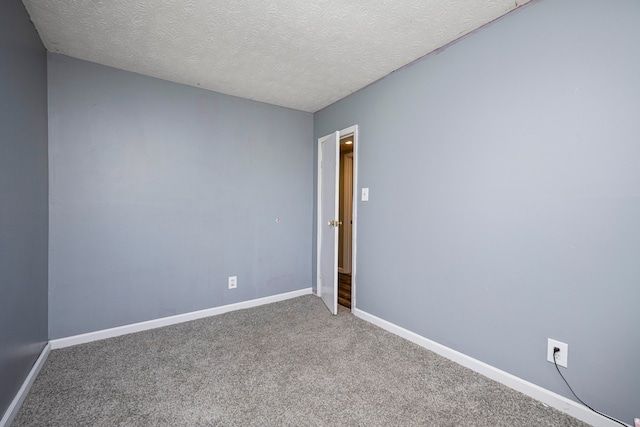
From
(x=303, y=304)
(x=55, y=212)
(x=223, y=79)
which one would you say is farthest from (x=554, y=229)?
(x=55, y=212)

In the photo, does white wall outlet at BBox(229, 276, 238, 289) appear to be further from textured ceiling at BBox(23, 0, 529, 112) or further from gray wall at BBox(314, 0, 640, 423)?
textured ceiling at BBox(23, 0, 529, 112)

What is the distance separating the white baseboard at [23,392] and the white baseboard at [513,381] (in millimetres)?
2559

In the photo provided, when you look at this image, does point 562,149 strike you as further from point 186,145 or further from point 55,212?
point 55,212

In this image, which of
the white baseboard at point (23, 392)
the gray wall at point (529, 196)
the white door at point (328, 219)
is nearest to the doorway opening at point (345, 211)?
the white door at point (328, 219)

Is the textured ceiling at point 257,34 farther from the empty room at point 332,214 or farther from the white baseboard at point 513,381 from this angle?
the white baseboard at point 513,381

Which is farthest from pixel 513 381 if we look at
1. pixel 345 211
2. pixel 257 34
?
pixel 345 211

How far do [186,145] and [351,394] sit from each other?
263 cm

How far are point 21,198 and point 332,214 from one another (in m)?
2.44

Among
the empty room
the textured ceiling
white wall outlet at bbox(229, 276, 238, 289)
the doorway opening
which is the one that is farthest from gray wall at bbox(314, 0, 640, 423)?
the doorway opening

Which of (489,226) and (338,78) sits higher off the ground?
(338,78)

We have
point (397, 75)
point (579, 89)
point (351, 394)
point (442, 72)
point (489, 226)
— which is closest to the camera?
point (579, 89)

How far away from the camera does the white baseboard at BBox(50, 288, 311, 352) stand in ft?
7.42

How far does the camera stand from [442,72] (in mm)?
2113

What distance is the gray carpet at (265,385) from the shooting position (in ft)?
4.86
